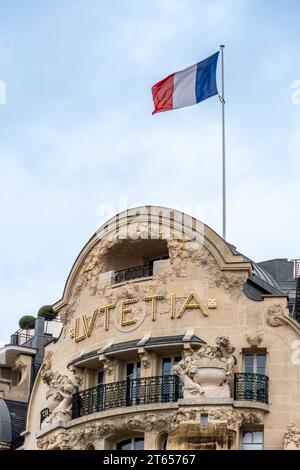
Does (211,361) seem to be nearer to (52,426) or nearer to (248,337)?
Result: (248,337)

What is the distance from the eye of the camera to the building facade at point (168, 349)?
1919 inches

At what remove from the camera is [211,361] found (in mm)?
48906

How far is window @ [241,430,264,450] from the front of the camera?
161 ft

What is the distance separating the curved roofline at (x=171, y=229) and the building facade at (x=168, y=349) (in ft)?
0.11

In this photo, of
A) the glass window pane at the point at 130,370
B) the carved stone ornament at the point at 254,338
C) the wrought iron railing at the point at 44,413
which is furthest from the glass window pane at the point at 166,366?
the wrought iron railing at the point at 44,413

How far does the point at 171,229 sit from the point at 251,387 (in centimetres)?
599

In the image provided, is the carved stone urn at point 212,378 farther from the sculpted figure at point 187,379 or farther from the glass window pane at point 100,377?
the glass window pane at point 100,377

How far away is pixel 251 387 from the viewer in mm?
49219

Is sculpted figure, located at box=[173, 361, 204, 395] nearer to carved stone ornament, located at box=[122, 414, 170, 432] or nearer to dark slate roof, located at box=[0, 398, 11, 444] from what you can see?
carved stone ornament, located at box=[122, 414, 170, 432]

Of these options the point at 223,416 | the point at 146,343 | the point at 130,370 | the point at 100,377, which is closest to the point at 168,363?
the point at 146,343

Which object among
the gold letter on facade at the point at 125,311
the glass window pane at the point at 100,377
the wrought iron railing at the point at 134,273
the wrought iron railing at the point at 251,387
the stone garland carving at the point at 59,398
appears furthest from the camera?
the wrought iron railing at the point at 134,273

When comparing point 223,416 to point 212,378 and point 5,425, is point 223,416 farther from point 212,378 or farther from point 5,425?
point 5,425

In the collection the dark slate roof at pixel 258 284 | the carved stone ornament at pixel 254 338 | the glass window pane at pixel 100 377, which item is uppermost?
the dark slate roof at pixel 258 284

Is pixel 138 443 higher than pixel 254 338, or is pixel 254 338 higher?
pixel 254 338
